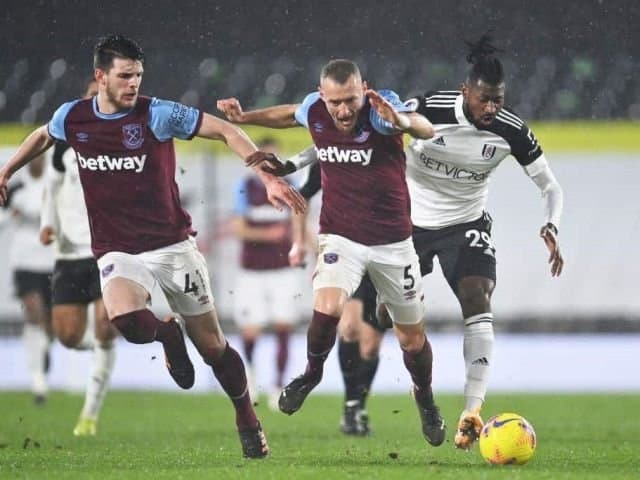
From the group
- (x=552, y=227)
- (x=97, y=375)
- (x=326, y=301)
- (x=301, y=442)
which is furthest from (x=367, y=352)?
(x=326, y=301)

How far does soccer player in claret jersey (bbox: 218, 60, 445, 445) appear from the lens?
8.12m

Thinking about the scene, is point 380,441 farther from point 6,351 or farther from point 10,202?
point 6,351

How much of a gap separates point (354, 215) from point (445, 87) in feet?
28.0

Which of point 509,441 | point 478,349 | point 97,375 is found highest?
point 478,349

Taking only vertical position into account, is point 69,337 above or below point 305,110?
below

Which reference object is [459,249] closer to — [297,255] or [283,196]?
[297,255]

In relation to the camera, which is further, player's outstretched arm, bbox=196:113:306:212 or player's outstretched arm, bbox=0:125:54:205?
player's outstretched arm, bbox=0:125:54:205

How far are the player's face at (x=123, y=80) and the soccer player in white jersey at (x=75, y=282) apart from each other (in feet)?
9.69

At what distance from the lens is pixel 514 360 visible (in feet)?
60.5

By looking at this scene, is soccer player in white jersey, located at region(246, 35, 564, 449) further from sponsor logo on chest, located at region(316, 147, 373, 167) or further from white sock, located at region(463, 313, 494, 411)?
sponsor logo on chest, located at region(316, 147, 373, 167)

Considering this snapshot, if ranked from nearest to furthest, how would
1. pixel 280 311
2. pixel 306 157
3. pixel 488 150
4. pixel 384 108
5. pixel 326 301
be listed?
pixel 384 108 → pixel 326 301 → pixel 306 157 → pixel 488 150 → pixel 280 311

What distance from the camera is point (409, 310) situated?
28.0 ft

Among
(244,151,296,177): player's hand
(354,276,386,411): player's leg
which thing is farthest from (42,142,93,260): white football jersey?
(244,151,296,177): player's hand

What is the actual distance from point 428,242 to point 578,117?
9638 millimetres
